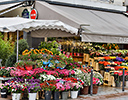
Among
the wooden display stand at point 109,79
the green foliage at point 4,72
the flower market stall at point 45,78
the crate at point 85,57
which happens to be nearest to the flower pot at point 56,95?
the flower market stall at point 45,78

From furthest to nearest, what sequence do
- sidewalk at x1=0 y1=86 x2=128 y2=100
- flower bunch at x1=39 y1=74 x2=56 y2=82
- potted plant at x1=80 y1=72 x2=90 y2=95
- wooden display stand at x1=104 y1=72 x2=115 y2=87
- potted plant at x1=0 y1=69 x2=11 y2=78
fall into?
wooden display stand at x1=104 y1=72 x2=115 y2=87 < potted plant at x1=80 y1=72 x2=90 y2=95 < sidewalk at x1=0 y1=86 x2=128 y2=100 < potted plant at x1=0 y1=69 x2=11 y2=78 < flower bunch at x1=39 y1=74 x2=56 y2=82

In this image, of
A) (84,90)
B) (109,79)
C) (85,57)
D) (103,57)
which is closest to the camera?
(84,90)

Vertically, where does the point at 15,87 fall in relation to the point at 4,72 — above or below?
below

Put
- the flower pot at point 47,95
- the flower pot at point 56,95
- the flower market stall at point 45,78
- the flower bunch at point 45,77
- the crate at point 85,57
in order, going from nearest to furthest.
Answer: the flower market stall at point 45,78, the flower pot at point 47,95, the flower pot at point 56,95, the flower bunch at point 45,77, the crate at point 85,57

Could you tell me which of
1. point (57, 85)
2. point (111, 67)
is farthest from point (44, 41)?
point (57, 85)

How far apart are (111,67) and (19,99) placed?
570cm

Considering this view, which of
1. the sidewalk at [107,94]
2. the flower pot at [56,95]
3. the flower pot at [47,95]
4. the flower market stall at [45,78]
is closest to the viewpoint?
the flower market stall at [45,78]

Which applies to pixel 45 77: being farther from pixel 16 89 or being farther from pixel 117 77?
pixel 117 77

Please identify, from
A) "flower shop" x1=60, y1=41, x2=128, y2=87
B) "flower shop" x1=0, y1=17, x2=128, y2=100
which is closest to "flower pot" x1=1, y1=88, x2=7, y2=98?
"flower shop" x1=0, y1=17, x2=128, y2=100

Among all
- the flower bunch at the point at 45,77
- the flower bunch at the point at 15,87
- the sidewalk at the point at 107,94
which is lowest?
the sidewalk at the point at 107,94

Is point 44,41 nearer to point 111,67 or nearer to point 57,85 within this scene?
point 111,67

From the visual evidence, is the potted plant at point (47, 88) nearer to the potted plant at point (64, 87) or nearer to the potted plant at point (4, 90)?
the potted plant at point (64, 87)

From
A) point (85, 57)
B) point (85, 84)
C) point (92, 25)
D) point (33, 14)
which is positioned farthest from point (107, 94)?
point (33, 14)

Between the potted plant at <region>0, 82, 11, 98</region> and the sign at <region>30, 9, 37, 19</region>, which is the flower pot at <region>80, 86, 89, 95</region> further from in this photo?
the sign at <region>30, 9, 37, 19</region>
